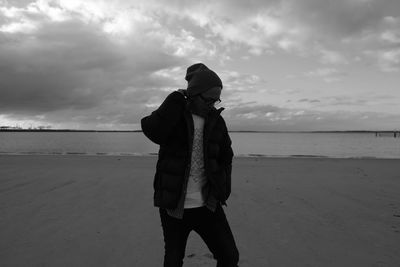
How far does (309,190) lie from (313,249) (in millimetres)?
3896

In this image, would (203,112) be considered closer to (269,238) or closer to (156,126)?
(156,126)

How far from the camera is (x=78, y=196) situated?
265 inches

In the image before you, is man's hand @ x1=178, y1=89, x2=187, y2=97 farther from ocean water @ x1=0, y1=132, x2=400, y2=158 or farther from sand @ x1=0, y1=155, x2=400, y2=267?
ocean water @ x1=0, y1=132, x2=400, y2=158

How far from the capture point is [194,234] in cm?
446

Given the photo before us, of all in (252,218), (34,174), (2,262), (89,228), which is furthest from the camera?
(34,174)

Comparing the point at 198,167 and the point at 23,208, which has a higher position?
the point at 198,167

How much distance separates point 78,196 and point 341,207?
531cm

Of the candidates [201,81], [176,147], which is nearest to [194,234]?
[176,147]


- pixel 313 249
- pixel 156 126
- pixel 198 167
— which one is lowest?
pixel 313 249

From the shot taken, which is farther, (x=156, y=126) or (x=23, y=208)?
(x=23, y=208)

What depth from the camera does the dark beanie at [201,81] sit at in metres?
2.21

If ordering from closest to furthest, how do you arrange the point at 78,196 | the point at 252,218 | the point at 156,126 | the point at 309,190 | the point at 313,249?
1. the point at 156,126
2. the point at 313,249
3. the point at 252,218
4. the point at 78,196
5. the point at 309,190

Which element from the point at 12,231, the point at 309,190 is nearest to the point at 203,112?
the point at 12,231

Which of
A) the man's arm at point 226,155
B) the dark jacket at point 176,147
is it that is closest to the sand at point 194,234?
the man's arm at point 226,155
